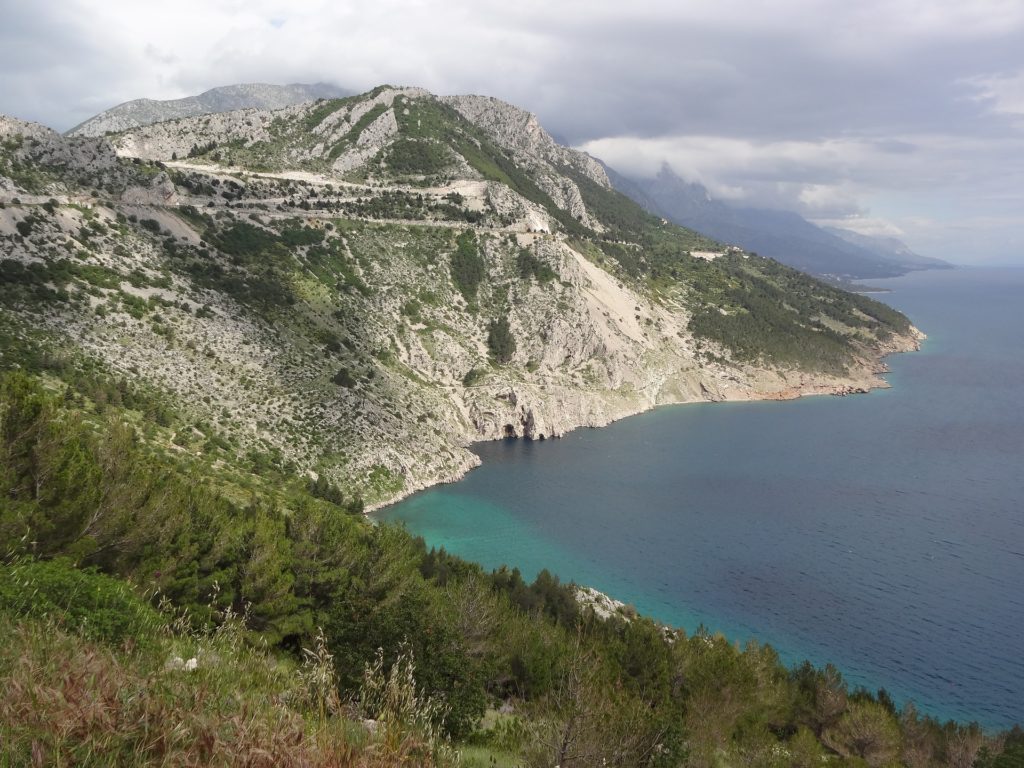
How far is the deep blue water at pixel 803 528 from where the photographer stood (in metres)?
41.1

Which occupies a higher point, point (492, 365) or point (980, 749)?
point (492, 365)

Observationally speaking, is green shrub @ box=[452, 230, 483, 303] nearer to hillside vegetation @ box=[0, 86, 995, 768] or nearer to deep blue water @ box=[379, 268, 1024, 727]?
hillside vegetation @ box=[0, 86, 995, 768]

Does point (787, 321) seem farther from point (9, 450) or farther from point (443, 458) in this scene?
point (9, 450)

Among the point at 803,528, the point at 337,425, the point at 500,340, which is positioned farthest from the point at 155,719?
the point at 500,340

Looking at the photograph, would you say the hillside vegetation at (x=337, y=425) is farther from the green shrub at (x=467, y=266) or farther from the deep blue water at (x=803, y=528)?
the deep blue water at (x=803, y=528)

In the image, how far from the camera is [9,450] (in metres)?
16.7

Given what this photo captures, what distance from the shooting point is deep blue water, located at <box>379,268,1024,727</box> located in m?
41.1

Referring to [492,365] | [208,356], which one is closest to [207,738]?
[208,356]

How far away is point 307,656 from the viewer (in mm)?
18047

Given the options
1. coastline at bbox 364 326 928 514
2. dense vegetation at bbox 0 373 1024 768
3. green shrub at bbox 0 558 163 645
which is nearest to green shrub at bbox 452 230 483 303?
coastline at bbox 364 326 928 514

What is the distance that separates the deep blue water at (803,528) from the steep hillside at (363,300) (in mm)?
10551

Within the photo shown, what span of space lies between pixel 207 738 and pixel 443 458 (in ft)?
220

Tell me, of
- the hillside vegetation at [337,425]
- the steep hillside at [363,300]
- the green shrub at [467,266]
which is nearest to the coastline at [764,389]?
the steep hillside at [363,300]

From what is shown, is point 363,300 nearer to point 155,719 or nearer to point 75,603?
point 75,603
